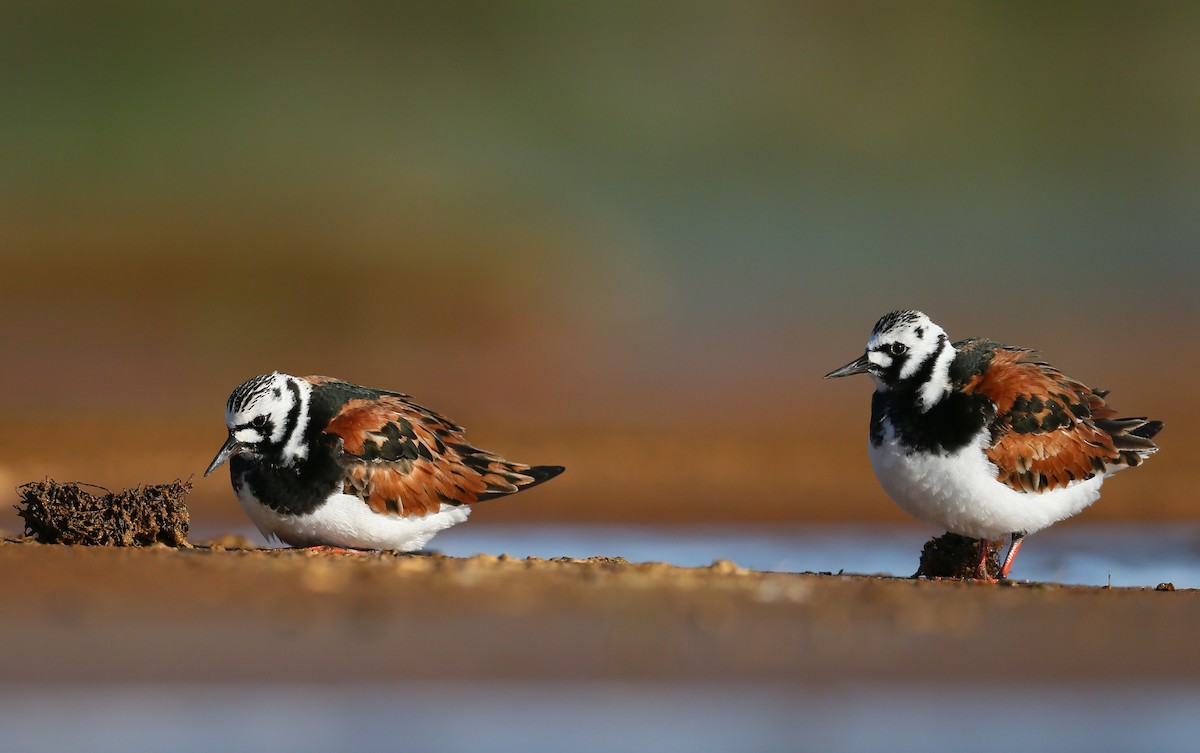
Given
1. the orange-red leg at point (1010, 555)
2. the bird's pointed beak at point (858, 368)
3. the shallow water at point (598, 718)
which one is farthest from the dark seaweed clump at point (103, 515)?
the orange-red leg at point (1010, 555)

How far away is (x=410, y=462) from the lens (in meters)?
10.5

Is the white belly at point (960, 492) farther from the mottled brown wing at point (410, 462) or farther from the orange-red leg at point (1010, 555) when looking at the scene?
the mottled brown wing at point (410, 462)

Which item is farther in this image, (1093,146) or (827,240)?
(1093,146)

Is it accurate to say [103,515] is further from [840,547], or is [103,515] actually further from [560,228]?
[560,228]

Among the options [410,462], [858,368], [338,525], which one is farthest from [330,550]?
[858,368]

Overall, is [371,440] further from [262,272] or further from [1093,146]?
[1093,146]

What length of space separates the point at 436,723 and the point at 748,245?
2398 cm

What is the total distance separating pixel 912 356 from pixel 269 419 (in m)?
3.88

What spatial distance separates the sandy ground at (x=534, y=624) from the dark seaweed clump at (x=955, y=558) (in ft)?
4.73

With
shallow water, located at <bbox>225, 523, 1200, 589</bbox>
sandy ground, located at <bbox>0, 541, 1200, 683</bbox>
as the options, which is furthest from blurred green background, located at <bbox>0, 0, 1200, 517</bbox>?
sandy ground, located at <bbox>0, 541, 1200, 683</bbox>

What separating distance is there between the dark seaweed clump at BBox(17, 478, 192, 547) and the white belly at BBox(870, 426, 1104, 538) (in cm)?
415

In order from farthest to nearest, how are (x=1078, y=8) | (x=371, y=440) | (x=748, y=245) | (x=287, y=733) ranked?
(x=1078, y=8)
(x=748, y=245)
(x=371, y=440)
(x=287, y=733)

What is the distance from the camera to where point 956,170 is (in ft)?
109

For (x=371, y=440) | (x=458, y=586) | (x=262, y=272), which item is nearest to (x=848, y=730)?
(x=458, y=586)
